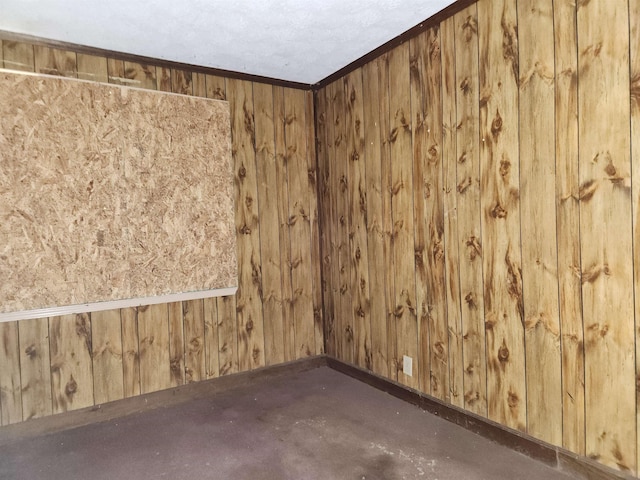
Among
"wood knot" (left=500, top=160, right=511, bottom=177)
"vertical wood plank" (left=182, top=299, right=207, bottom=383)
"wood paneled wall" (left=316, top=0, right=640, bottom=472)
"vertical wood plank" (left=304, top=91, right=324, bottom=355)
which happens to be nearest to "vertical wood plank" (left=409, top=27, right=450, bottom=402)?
"wood paneled wall" (left=316, top=0, right=640, bottom=472)

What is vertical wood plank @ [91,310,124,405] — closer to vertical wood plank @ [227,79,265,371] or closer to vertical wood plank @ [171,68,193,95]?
vertical wood plank @ [227,79,265,371]

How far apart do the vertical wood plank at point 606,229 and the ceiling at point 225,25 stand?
892 millimetres

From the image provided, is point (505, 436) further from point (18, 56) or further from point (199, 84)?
point (18, 56)

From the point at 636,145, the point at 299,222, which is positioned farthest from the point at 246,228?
the point at 636,145

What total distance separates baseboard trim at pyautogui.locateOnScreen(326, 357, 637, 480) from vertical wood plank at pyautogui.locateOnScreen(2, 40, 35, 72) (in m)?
3.00

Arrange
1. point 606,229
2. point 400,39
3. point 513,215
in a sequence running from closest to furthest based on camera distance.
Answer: point 606,229 < point 513,215 < point 400,39

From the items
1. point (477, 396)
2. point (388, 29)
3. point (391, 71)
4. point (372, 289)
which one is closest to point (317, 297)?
point (372, 289)

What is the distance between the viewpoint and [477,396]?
225cm

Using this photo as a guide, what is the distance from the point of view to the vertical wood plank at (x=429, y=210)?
7.95 ft

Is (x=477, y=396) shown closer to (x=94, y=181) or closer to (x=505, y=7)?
(x=505, y=7)

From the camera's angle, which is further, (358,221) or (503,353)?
(358,221)

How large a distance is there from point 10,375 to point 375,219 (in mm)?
2470

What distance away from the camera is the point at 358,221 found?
311 cm

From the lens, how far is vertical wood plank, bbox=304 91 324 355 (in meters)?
3.49
